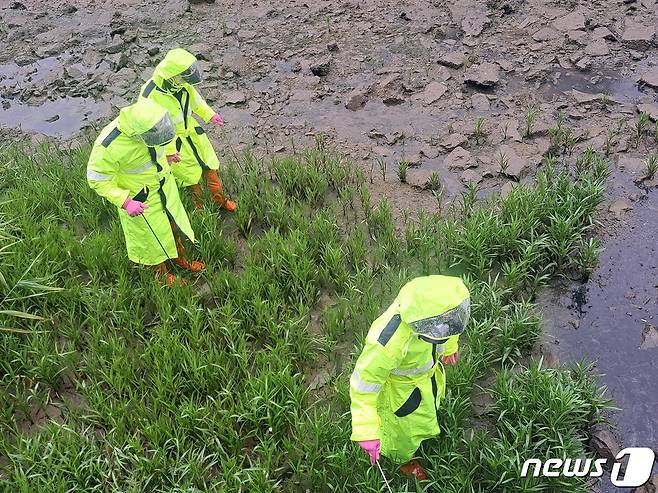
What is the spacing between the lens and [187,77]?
14.6 feet

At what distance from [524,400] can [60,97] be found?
20.7 ft

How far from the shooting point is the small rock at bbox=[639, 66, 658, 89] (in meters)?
6.21

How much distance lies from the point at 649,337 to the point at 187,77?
11.8 ft

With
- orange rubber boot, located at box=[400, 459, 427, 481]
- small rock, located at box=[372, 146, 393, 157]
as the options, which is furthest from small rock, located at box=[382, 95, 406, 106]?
orange rubber boot, located at box=[400, 459, 427, 481]

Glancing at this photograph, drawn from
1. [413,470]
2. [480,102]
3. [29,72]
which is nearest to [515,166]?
[480,102]

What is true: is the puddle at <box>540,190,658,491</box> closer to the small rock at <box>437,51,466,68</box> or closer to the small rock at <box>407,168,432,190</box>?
the small rock at <box>407,168,432,190</box>

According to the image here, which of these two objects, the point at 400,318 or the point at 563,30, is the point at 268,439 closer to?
the point at 400,318

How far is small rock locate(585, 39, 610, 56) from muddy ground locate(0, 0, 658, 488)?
3cm

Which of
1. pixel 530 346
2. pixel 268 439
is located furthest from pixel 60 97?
pixel 530 346

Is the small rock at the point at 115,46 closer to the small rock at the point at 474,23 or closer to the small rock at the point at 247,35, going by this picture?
the small rock at the point at 247,35

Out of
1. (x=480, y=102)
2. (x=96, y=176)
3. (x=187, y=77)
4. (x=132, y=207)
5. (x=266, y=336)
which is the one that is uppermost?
(x=187, y=77)

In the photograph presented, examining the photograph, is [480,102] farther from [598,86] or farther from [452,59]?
[598,86]

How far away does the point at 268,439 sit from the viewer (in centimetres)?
344

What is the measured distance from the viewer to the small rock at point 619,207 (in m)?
4.86
